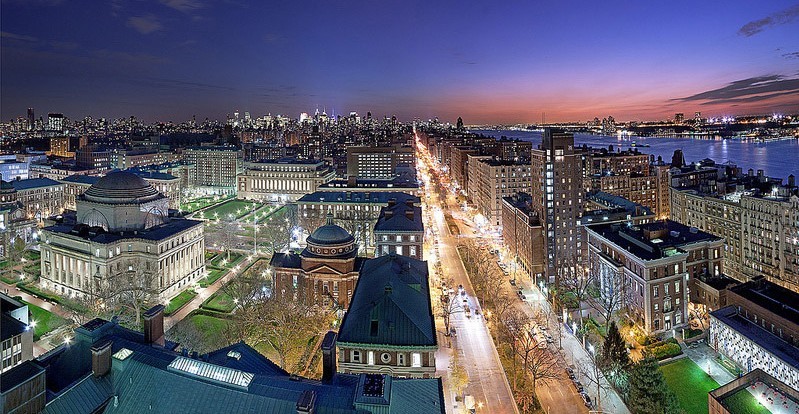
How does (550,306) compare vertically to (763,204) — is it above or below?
below

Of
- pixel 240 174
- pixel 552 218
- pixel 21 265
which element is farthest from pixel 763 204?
pixel 240 174

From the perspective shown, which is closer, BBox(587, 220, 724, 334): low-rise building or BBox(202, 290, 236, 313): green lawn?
BBox(587, 220, 724, 334): low-rise building

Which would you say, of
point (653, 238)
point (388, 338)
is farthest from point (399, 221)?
point (388, 338)

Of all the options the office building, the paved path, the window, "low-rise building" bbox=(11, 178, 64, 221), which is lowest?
the paved path

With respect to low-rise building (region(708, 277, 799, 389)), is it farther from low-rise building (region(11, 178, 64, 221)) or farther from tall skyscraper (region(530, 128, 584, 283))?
low-rise building (region(11, 178, 64, 221))

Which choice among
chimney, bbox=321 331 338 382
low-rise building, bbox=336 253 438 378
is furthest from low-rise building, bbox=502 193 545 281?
chimney, bbox=321 331 338 382

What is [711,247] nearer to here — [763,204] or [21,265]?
[763,204]
